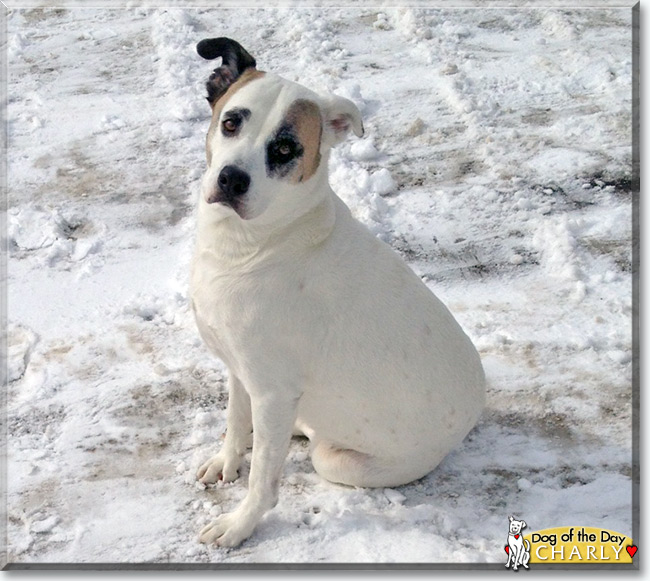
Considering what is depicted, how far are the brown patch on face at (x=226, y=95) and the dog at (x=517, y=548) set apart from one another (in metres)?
2.08

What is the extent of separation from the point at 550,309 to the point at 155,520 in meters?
2.67

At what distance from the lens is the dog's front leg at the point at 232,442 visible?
4094mm

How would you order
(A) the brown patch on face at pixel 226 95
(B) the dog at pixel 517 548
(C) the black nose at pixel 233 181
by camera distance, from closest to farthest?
(C) the black nose at pixel 233 181
(A) the brown patch on face at pixel 226 95
(B) the dog at pixel 517 548

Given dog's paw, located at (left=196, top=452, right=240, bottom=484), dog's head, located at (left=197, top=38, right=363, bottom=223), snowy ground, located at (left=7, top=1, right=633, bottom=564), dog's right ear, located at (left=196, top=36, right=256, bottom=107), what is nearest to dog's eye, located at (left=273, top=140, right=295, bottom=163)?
dog's head, located at (left=197, top=38, right=363, bottom=223)

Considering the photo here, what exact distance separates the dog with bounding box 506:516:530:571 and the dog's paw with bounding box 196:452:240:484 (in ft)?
4.31

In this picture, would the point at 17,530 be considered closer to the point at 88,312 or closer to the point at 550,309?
the point at 88,312

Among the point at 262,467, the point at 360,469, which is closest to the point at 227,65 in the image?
the point at 262,467

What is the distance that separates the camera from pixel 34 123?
6.93m

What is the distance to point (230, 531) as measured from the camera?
3836mm

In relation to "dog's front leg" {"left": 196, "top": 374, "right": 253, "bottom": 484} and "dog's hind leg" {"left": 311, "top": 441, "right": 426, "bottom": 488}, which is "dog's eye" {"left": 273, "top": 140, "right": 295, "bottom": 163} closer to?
"dog's front leg" {"left": 196, "top": 374, "right": 253, "bottom": 484}

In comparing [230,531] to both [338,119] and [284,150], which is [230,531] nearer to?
[284,150]

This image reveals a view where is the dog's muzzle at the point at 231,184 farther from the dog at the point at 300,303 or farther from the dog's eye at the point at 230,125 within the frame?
the dog's eye at the point at 230,125

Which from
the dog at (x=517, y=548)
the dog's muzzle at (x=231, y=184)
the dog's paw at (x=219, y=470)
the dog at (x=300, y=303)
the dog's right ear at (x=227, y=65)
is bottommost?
the dog at (x=517, y=548)

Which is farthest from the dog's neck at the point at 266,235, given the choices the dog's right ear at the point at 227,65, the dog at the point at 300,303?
the dog's right ear at the point at 227,65
